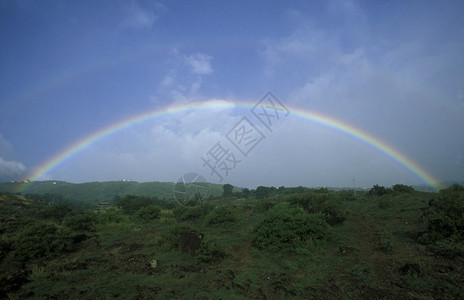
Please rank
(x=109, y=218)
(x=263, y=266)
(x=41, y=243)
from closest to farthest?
(x=263, y=266), (x=41, y=243), (x=109, y=218)

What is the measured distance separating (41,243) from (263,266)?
407 inches

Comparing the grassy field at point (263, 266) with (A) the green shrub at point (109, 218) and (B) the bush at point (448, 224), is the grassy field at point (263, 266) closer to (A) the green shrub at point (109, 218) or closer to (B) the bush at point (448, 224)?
(B) the bush at point (448, 224)

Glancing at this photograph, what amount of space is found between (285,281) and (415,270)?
143 inches

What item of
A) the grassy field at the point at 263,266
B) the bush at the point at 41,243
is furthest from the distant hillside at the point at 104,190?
the grassy field at the point at 263,266

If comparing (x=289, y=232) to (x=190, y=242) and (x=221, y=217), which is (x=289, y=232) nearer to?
(x=190, y=242)

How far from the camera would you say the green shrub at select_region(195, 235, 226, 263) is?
9.05 m

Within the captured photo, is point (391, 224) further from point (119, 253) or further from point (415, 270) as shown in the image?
point (119, 253)

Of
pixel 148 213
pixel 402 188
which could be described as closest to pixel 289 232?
pixel 148 213

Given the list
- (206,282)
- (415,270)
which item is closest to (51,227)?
(206,282)

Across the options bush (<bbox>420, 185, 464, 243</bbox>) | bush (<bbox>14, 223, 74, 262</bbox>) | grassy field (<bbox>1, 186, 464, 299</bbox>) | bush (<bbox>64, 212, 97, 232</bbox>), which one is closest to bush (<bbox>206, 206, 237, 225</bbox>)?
grassy field (<bbox>1, 186, 464, 299</bbox>)

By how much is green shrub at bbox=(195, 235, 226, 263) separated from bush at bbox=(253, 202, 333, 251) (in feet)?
6.60

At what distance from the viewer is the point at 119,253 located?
11297 mm

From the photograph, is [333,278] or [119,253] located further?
[119,253]

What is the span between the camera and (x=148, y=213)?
874 inches
